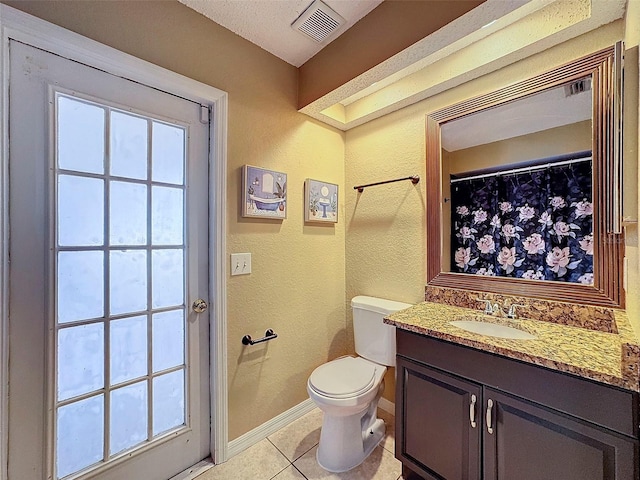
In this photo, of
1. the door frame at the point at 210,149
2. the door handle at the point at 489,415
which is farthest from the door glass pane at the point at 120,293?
the door handle at the point at 489,415

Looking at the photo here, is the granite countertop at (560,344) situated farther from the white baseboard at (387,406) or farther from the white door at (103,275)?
the white door at (103,275)

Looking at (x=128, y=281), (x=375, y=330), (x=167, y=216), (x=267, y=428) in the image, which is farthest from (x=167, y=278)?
(x=375, y=330)

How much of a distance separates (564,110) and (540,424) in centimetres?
140

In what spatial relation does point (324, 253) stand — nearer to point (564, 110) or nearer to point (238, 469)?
point (238, 469)

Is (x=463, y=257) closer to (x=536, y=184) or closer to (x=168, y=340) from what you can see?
(x=536, y=184)

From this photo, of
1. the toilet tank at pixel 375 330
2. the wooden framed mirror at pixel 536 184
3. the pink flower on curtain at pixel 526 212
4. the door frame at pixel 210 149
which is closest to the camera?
the door frame at pixel 210 149

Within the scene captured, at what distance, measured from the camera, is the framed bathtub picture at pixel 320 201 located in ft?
6.47

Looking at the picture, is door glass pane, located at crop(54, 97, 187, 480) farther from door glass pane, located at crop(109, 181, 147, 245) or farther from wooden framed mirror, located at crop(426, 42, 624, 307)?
wooden framed mirror, located at crop(426, 42, 624, 307)

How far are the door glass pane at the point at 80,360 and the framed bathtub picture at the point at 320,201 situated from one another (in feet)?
4.32

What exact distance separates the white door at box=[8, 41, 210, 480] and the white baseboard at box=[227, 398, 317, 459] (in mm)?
169

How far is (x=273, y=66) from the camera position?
1.78m

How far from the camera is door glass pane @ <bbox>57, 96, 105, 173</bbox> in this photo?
113 cm

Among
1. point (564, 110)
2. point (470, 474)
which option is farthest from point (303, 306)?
→ point (564, 110)

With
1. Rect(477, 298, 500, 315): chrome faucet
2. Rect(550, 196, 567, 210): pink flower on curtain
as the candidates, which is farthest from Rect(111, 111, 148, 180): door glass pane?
Rect(550, 196, 567, 210): pink flower on curtain
